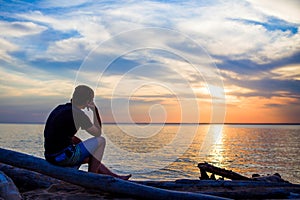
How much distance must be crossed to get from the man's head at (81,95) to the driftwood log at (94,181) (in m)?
1.28

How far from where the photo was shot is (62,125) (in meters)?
6.04

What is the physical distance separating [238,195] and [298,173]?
33.1 m

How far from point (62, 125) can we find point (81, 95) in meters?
0.67

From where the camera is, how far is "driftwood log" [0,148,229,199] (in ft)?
16.9

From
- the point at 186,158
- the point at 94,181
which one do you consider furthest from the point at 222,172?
the point at 186,158

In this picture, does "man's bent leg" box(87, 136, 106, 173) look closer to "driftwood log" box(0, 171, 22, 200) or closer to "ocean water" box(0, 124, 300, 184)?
"driftwood log" box(0, 171, 22, 200)

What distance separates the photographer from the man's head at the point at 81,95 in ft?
20.1

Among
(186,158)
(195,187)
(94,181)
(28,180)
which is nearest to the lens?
(94,181)

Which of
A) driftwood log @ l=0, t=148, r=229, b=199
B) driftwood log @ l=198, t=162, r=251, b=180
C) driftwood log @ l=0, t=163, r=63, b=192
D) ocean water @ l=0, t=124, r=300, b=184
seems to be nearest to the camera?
driftwood log @ l=0, t=148, r=229, b=199

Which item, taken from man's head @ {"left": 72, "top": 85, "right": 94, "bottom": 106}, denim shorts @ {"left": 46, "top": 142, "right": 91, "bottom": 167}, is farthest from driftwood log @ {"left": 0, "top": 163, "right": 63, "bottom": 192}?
man's head @ {"left": 72, "top": 85, "right": 94, "bottom": 106}

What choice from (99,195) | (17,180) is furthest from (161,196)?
(17,180)

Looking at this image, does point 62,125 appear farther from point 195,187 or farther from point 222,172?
point 222,172

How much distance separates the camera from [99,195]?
5594 millimetres

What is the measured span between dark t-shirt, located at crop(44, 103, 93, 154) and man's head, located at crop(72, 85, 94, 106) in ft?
0.42
